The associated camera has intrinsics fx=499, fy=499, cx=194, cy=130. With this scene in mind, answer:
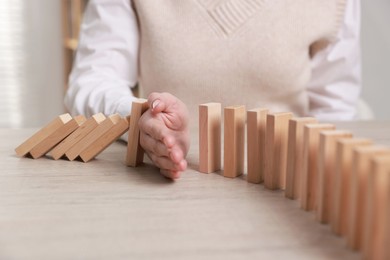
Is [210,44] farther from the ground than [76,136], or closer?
farther from the ground

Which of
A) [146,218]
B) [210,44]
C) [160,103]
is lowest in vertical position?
[146,218]

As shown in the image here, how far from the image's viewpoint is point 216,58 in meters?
1.19

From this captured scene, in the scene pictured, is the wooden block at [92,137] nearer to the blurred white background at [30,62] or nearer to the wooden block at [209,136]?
the wooden block at [209,136]

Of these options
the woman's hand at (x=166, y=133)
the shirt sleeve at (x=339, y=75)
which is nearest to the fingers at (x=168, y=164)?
the woman's hand at (x=166, y=133)

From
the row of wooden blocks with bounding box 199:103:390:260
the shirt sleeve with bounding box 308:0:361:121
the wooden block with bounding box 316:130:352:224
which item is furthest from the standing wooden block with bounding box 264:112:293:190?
the shirt sleeve with bounding box 308:0:361:121

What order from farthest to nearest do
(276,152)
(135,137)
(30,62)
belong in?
(30,62), (135,137), (276,152)

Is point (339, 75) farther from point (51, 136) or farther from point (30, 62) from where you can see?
point (30, 62)

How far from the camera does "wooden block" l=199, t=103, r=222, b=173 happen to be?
68cm

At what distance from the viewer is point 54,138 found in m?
0.78

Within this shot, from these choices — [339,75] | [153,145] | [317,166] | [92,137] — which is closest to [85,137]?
[92,137]

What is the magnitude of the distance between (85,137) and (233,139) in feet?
0.78

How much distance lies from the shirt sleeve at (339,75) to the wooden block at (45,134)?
2.53 ft

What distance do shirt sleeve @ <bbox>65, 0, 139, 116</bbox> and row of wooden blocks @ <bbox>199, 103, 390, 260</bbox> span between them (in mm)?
459

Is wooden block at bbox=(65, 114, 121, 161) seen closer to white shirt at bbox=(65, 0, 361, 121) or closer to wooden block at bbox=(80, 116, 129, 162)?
wooden block at bbox=(80, 116, 129, 162)
